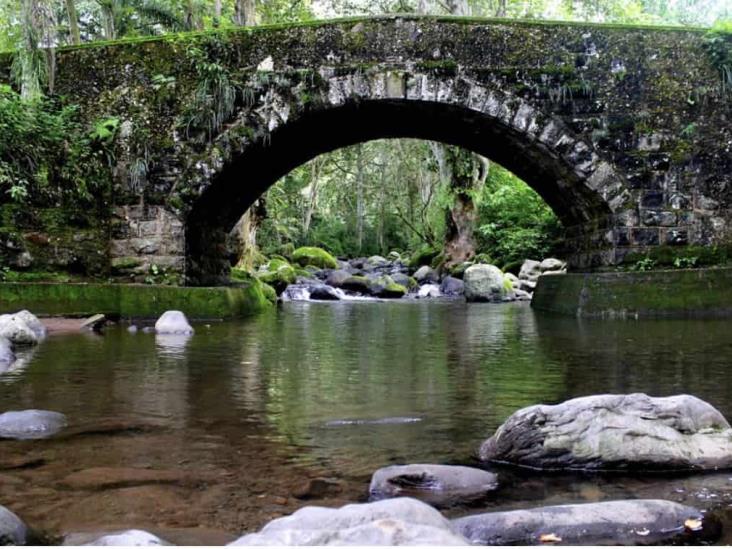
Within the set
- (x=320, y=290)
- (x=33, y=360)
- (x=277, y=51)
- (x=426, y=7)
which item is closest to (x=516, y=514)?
(x=33, y=360)

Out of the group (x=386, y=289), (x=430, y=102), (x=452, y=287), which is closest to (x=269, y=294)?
(x=386, y=289)

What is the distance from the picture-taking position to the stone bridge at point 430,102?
8992 millimetres

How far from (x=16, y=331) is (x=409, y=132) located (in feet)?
21.0

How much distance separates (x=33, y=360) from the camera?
5.28m

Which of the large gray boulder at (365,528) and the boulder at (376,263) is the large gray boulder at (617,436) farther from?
the boulder at (376,263)

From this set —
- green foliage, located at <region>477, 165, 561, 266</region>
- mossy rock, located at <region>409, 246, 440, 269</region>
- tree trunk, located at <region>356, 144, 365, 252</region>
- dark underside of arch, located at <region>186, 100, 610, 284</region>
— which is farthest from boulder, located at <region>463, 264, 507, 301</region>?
tree trunk, located at <region>356, 144, 365, 252</region>

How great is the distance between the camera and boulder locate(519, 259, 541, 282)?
56.5 feet

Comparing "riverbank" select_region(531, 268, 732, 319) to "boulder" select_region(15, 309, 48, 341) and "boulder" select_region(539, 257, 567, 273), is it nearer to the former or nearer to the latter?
"boulder" select_region(15, 309, 48, 341)

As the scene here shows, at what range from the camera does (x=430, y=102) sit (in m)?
9.03

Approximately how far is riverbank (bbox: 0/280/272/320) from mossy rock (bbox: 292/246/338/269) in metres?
A: 16.6

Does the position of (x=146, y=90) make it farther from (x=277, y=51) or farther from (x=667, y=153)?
(x=667, y=153)

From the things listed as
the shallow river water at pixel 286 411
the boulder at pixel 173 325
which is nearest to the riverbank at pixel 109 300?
the boulder at pixel 173 325

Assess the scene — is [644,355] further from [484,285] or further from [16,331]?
[484,285]

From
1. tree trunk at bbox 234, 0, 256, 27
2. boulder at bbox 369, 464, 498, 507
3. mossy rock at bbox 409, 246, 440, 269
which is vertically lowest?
boulder at bbox 369, 464, 498, 507
